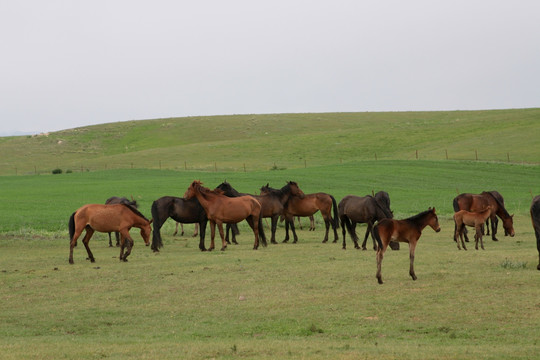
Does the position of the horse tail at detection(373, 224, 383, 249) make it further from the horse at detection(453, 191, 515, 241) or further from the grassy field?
the horse at detection(453, 191, 515, 241)

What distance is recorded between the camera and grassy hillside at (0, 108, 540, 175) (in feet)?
240

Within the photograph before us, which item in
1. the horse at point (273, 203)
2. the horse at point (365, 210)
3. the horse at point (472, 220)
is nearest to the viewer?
the horse at point (472, 220)


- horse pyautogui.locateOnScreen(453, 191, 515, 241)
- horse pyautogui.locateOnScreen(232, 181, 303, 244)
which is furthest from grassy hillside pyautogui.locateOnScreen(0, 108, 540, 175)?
horse pyautogui.locateOnScreen(453, 191, 515, 241)

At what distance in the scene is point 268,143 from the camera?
88.4 metres

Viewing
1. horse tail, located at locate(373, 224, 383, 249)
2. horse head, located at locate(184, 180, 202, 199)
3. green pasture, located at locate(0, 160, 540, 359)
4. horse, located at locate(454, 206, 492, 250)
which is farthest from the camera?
horse head, located at locate(184, 180, 202, 199)

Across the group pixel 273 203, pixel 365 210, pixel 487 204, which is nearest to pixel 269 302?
pixel 365 210

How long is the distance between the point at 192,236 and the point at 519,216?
15643 mm

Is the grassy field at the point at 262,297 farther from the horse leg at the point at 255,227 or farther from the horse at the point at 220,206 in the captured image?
the horse at the point at 220,206

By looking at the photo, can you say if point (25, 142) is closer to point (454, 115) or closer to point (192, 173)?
point (192, 173)

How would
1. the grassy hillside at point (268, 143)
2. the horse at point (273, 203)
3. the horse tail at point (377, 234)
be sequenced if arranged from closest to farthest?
→ the horse tail at point (377, 234) → the horse at point (273, 203) → the grassy hillside at point (268, 143)

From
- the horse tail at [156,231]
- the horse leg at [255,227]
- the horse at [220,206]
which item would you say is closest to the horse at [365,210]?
the horse leg at [255,227]

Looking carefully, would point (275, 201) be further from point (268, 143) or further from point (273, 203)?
point (268, 143)

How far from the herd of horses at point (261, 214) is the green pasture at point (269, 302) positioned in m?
0.69

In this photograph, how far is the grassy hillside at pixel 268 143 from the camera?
7327 cm
